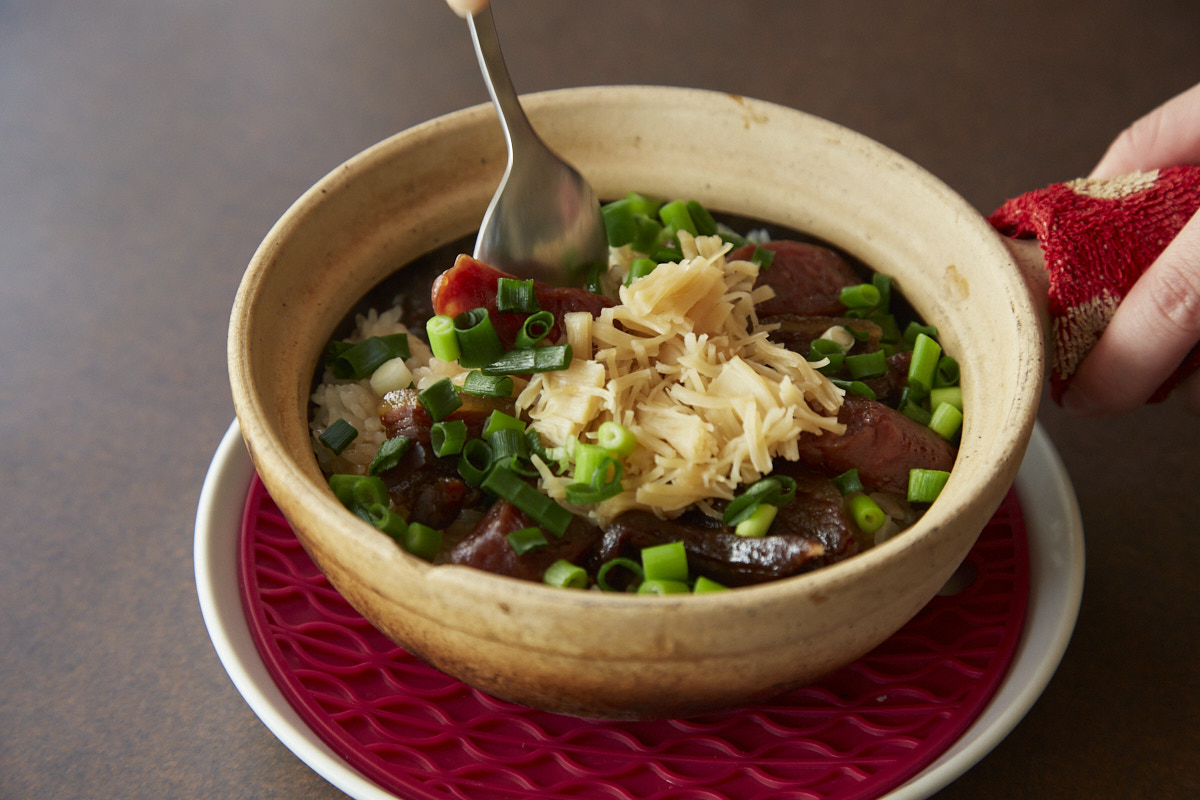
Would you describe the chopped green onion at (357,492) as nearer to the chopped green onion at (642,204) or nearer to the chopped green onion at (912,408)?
the chopped green onion at (642,204)

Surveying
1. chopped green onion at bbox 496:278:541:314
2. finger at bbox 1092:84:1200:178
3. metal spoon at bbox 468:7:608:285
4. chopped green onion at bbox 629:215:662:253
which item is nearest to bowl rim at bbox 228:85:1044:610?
metal spoon at bbox 468:7:608:285

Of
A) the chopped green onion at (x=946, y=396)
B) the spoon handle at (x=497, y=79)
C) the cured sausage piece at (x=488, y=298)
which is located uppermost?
the spoon handle at (x=497, y=79)

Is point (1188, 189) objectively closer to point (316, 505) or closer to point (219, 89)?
point (316, 505)

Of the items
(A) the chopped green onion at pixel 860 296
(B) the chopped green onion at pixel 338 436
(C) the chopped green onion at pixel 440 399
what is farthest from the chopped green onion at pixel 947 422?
(B) the chopped green onion at pixel 338 436

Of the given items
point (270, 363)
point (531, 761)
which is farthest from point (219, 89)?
point (531, 761)

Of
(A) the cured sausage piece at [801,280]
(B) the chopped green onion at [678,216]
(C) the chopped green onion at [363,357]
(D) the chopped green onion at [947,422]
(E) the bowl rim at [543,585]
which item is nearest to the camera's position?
(E) the bowl rim at [543,585]

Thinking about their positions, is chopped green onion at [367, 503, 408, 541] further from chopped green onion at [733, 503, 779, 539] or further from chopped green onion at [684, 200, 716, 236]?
chopped green onion at [684, 200, 716, 236]
